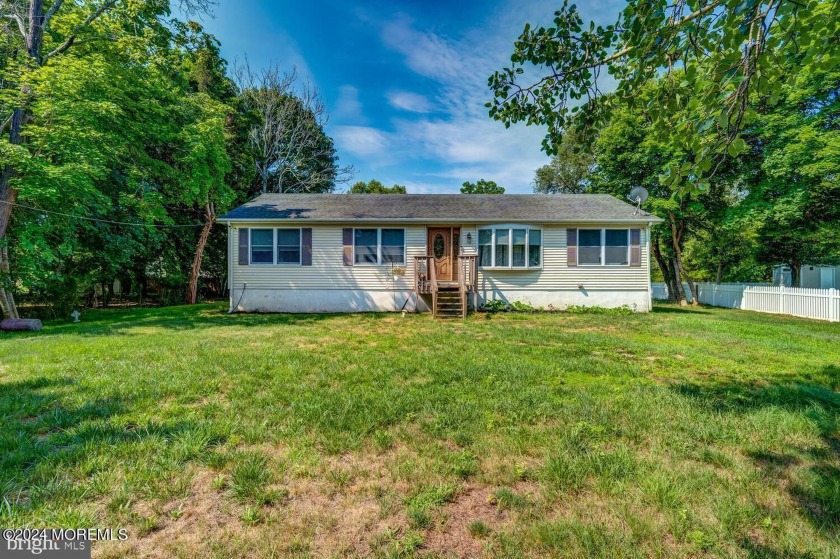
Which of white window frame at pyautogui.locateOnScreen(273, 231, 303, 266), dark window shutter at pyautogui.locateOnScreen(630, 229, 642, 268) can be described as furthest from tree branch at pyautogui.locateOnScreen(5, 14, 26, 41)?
dark window shutter at pyautogui.locateOnScreen(630, 229, 642, 268)

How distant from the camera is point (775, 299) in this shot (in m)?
12.5

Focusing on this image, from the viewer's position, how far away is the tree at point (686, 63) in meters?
1.96

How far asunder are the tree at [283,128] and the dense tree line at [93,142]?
4245 millimetres

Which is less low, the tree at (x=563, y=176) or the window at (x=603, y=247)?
the tree at (x=563, y=176)

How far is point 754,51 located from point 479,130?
14051 millimetres

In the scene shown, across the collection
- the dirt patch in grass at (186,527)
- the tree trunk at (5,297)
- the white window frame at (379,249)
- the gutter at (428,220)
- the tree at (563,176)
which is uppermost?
the tree at (563,176)

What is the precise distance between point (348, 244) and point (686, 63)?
10.6m

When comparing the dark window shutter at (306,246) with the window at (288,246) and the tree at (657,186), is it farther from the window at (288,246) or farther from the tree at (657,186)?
the tree at (657,186)

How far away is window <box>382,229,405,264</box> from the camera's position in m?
12.0

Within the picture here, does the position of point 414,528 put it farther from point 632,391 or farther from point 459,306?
point 459,306

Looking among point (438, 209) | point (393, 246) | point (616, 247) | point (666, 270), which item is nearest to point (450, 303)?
point (393, 246)

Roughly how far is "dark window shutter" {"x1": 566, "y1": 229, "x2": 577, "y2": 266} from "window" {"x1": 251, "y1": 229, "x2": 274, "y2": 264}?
10.6 m

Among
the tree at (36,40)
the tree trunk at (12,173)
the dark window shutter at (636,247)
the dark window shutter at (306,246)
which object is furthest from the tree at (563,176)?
the tree trunk at (12,173)

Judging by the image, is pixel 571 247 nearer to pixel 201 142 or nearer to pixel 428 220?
pixel 428 220
